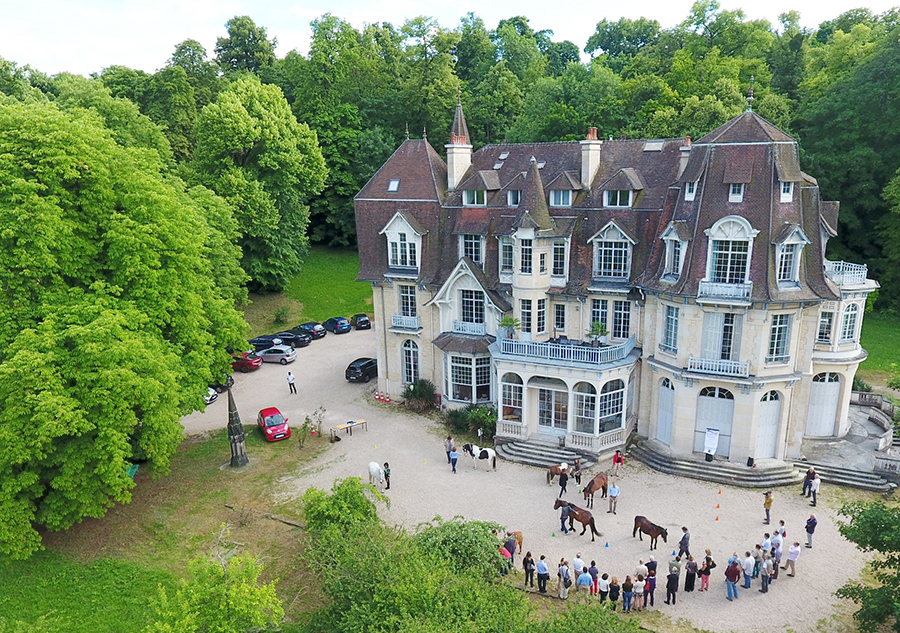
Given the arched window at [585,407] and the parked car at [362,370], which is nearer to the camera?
the arched window at [585,407]

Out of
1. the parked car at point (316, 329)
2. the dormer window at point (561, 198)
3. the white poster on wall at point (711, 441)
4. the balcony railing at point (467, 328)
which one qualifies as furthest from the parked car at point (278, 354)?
the white poster on wall at point (711, 441)

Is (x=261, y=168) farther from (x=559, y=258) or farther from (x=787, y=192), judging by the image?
(x=787, y=192)

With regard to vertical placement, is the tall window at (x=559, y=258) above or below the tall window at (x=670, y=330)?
above

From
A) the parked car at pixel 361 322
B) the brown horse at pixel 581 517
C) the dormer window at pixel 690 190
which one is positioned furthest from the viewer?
the parked car at pixel 361 322

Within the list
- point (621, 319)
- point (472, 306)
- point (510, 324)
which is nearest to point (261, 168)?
point (472, 306)

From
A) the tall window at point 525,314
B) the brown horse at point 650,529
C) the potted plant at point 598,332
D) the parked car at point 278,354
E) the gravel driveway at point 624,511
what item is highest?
the tall window at point 525,314

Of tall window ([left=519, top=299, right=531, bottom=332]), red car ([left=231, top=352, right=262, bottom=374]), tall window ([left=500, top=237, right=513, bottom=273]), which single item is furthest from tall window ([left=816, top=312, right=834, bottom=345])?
red car ([left=231, top=352, right=262, bottom=374])

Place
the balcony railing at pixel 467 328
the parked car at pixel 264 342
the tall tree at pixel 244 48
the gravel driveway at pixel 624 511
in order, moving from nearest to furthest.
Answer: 1. the gravel driveway at pixel 624 511
2. the balcony railing at pixel 467 328
3. the parked car at pixel 264 342
4. the tall tree at pixel 244 48

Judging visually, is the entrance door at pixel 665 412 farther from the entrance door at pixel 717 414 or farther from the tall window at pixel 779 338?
the tall window at pixel 779 338
